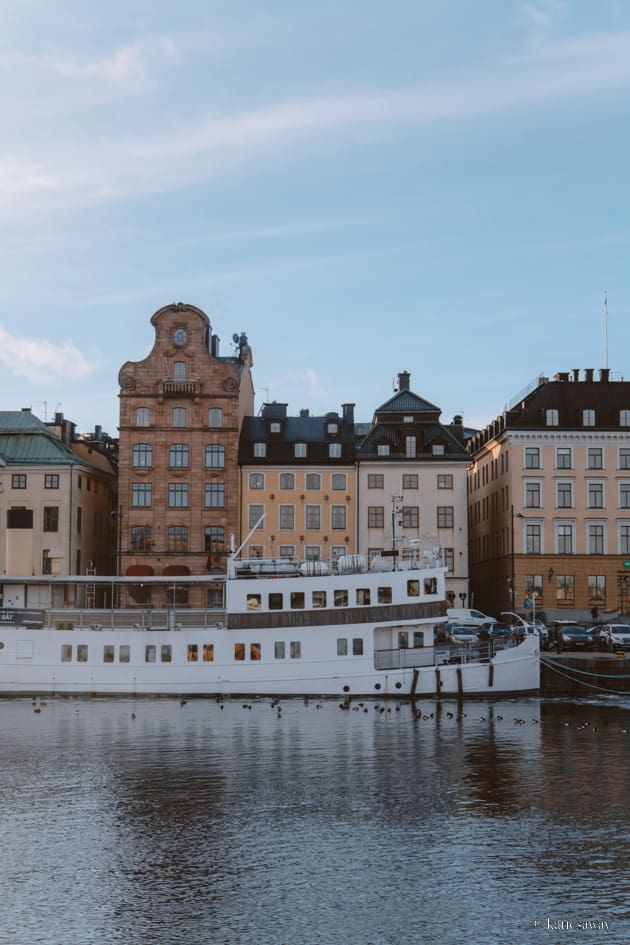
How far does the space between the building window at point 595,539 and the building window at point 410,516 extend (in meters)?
15.1

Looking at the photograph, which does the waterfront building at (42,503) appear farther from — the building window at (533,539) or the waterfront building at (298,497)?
the building window at (533,539)

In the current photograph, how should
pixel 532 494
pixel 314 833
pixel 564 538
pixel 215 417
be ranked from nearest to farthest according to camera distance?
pixel 314 833, pixel 564 538, pixel 532 494, pixel 215 417

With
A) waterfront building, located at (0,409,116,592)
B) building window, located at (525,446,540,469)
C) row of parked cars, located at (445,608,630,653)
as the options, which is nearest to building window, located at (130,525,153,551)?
waterfront building, located at (0,409,116,592)

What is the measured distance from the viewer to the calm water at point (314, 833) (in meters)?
27.4

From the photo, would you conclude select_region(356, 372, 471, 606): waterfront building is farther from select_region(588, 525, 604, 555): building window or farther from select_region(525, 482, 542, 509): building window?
select_region(588, 525, 604, 555): building window

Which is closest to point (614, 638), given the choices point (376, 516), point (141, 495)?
point (376, 516)

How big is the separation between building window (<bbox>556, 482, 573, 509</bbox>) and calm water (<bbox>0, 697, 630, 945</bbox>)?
167ft

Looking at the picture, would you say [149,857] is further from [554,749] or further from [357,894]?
[554,749]

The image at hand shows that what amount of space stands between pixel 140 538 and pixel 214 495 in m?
7.50

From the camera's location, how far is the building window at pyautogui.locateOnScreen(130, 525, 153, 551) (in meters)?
110

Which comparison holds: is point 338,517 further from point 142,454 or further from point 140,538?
point 142,454

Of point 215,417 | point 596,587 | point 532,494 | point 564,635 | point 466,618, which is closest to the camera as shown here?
point 564,635

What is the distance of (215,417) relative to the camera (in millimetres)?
112625

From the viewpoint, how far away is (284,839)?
35156mm
